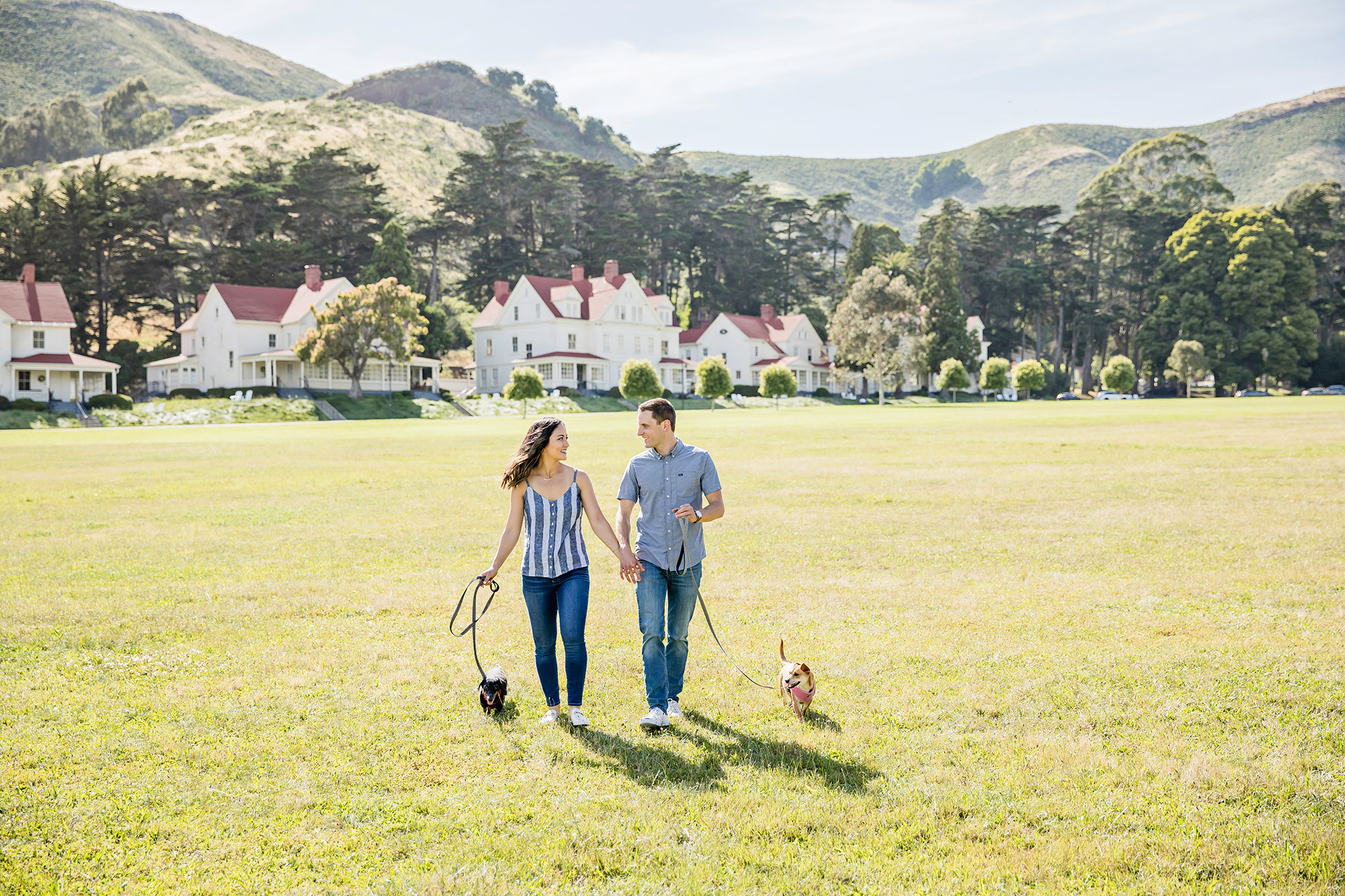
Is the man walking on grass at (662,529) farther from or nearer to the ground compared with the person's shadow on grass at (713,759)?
farther from the ground

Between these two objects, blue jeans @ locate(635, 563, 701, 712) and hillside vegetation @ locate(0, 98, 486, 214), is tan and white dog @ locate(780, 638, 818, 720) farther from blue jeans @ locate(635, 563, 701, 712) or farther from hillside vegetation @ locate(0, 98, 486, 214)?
hillside vegetation @ locate(0, 98, 486, 214)

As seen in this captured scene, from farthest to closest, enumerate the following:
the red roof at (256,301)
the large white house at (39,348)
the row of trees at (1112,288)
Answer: the row of trees at (1112,288) < the red roof at (256,301) < the large white house at (39,348)

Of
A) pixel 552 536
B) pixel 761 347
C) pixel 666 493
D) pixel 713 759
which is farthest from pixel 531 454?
pixel 761 347

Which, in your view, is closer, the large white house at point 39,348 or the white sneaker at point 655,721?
the white sneaker at point 655,721

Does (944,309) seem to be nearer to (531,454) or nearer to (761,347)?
(761,347)

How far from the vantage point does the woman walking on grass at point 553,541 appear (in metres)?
5.82

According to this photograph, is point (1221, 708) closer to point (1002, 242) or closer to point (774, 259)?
point (774, 259)

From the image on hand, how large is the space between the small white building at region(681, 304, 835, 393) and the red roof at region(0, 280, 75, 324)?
4558 centimetres

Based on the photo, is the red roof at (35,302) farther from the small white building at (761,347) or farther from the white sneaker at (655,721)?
the white sneaker at (655,721)

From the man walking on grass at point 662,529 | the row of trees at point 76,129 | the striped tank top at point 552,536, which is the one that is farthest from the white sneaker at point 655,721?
the row of trees at point 76,129

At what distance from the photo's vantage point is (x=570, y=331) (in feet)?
247

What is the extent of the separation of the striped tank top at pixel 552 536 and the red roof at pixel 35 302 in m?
61.8

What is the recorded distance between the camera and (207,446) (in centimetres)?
2964

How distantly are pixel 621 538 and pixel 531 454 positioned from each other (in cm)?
77
